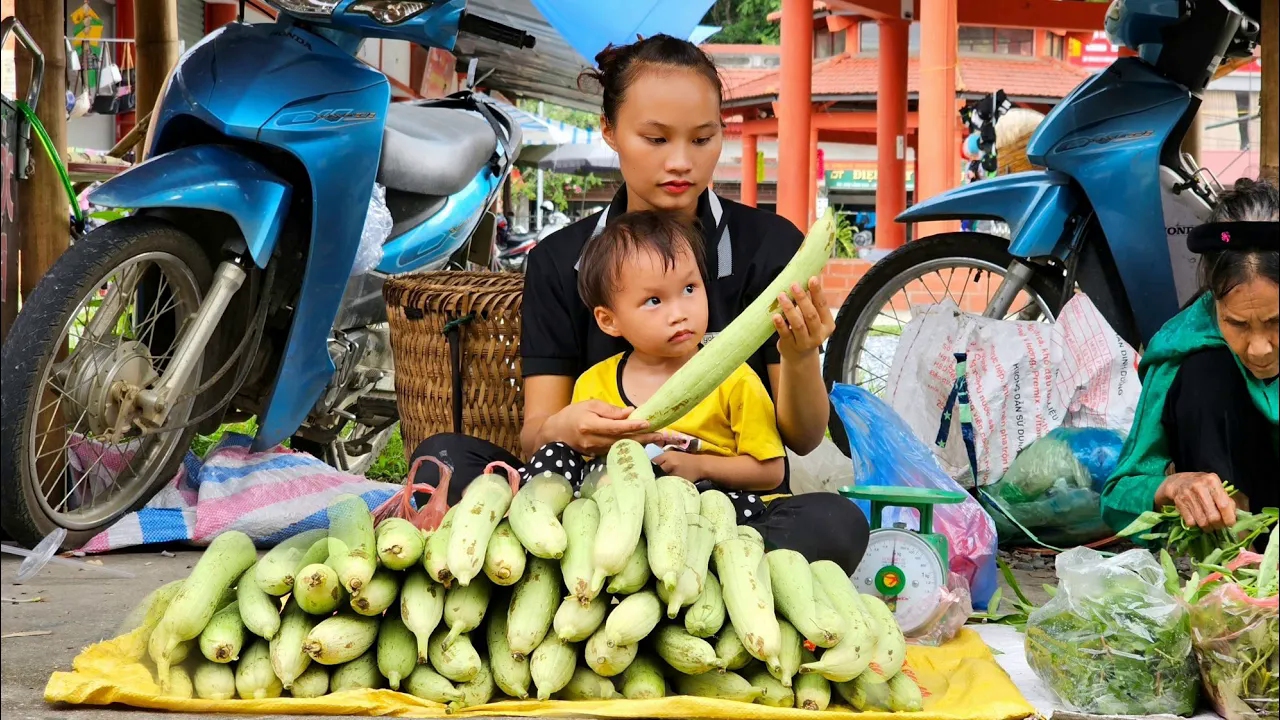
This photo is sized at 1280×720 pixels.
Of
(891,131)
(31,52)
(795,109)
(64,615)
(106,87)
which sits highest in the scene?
(795,109)

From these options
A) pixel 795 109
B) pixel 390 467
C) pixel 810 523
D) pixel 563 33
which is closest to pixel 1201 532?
pixel 810 523

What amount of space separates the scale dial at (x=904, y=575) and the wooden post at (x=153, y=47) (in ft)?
8.82

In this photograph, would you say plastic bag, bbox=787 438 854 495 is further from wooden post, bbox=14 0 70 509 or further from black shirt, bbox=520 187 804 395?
wooden post, bbox=14 0 70 509

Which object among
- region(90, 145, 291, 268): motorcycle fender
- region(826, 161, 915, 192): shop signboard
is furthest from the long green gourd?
region(826, 161, 915, 192): shop signboard

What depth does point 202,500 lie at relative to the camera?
3.54 m

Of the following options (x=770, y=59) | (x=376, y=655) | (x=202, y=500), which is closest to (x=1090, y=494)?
(x=376, y=655)

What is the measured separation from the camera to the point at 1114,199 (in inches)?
155

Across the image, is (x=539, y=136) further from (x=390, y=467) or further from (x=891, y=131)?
(x=390, y=467)

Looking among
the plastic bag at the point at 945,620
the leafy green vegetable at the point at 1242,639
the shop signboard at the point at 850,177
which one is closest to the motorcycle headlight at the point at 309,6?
the plastic bag at the point at 945,620

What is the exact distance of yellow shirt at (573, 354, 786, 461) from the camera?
2490mm

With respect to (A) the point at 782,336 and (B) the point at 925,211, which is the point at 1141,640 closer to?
(A) the point at 782,336

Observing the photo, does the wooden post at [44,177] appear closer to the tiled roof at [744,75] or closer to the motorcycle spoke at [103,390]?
the motorcycle spoke at [103,390]

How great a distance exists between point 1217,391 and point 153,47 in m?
3.20

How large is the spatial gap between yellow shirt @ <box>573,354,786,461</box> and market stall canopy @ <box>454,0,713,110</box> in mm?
761
